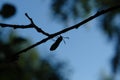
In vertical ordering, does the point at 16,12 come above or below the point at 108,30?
above

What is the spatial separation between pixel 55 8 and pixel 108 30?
1.59m

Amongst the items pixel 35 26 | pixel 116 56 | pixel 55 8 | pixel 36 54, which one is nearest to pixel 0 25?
pixel 35 26

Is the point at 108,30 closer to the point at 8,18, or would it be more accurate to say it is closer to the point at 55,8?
the point at 55,8

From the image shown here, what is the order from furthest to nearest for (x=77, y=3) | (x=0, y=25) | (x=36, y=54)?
1. (x=36, y=54)
2. (x=77, y=3)
3. (x=0, y=25)

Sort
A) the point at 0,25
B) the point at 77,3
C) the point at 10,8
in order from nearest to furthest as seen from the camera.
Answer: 1. the point at 0,25
2. the point at 10,8
3. the point at 77,3

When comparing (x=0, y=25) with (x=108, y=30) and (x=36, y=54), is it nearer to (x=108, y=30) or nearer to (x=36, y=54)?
(x=108, y=30)

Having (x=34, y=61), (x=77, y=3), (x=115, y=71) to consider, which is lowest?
(x=34, y=61)

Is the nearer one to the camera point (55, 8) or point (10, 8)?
point (10, 8)

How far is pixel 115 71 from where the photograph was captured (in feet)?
20.4

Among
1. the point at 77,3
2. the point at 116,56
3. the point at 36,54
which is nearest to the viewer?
the point at 77,3

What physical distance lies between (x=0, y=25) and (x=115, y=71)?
5680 millimetres

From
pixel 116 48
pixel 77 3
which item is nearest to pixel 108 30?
pixel 116 48

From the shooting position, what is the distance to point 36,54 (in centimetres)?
1174

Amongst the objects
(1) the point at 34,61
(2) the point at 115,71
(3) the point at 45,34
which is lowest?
(1) the point at 34,61
